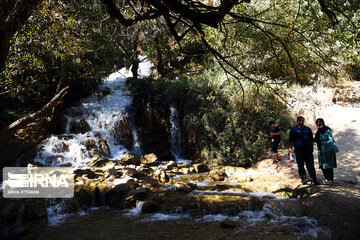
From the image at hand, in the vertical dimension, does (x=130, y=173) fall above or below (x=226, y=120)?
below

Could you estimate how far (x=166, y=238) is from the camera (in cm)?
462

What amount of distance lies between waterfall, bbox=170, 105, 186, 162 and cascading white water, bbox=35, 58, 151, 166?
1938 mm

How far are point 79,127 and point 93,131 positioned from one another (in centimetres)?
77

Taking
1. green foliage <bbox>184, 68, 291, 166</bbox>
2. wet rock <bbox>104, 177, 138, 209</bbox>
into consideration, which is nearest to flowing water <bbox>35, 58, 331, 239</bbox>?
wet rock <bbox>104, 177, 138, 209</bbox>

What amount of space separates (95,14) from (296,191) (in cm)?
1022

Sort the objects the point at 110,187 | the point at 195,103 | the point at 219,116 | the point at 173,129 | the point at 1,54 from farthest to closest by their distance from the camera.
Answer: the point at 173,129 → the point at 195,103 → the point at 219,116 → the point at 110,187 → the point at 1,54

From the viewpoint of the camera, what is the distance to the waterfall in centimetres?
1357

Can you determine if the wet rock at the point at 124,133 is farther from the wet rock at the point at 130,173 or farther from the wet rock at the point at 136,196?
the wet rock at the point at 136,196

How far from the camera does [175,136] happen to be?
13984 millimetres

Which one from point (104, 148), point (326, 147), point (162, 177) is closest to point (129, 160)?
point (104, 148)

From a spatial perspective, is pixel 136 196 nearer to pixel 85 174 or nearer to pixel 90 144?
pixel 85 174

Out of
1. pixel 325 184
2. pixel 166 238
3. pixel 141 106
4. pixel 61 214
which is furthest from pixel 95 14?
pixel 325 184

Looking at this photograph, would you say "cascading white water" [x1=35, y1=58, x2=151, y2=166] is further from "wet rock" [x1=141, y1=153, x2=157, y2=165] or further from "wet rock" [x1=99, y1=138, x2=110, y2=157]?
"wet rock" [x1=141, y1=153, x2=157, y2=165]

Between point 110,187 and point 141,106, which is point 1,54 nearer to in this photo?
point 110,187
